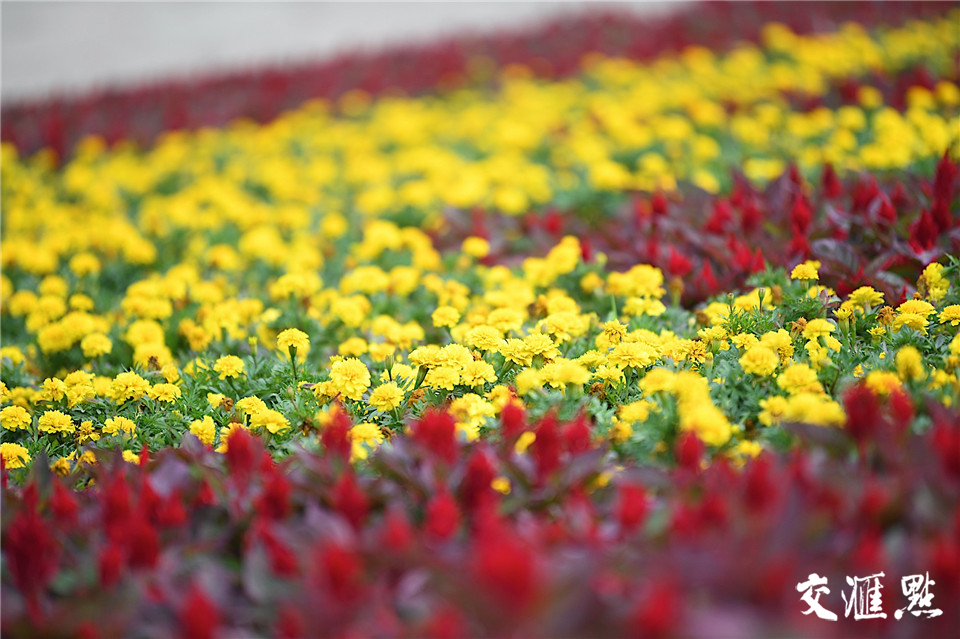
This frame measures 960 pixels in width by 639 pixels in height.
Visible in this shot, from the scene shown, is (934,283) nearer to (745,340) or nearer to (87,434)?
(745,340)

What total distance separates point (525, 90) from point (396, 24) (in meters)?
6.52

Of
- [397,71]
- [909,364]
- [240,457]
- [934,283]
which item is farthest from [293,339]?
[397,71]

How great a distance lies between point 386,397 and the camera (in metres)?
2.24

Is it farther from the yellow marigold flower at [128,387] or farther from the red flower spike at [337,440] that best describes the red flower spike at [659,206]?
the yellow marigold flower at [128,387]

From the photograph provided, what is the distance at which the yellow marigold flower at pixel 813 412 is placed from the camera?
1772 mm

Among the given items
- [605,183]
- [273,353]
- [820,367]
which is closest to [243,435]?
[273,353]

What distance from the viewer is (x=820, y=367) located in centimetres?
211

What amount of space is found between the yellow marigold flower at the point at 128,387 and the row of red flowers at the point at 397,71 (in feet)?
13.0

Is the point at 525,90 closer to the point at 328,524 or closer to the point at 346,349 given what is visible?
the point at 346,349

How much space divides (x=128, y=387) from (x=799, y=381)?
188 cm

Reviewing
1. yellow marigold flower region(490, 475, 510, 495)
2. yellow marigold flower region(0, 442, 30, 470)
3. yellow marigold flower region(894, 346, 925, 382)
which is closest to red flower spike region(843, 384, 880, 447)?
yellow marigold flower region(894, 346, 925, 382)

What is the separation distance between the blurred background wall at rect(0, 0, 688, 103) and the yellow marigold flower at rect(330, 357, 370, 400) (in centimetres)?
753

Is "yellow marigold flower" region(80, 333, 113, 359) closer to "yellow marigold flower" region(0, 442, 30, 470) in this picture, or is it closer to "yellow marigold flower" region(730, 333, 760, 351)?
"yellow marigold flower" region(0, 442, 30, 470)

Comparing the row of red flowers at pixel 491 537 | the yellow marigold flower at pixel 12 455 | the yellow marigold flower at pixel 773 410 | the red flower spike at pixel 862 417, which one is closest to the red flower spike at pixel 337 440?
the row of red flowers at pixel 491 537
